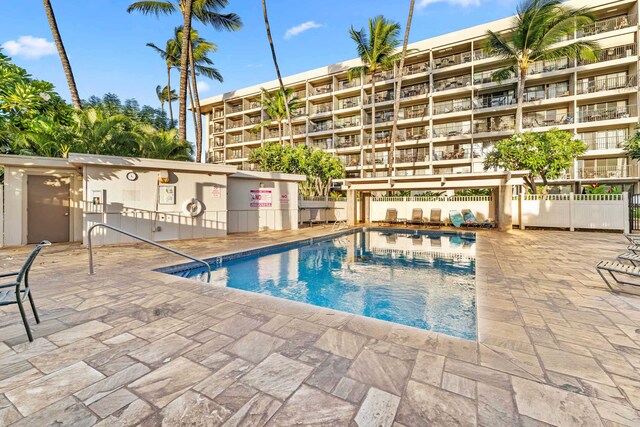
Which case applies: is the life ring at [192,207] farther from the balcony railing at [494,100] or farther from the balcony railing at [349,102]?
the balcony railing at [494,100]

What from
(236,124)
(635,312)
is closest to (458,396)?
(635,312)

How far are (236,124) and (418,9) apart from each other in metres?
25.5

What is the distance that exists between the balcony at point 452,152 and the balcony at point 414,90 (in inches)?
205

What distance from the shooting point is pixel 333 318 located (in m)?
2.99

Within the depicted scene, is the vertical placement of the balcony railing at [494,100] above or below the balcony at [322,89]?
below

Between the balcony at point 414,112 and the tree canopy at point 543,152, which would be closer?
the tree canopy at point 543,152

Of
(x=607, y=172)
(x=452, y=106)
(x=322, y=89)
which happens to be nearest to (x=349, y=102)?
(x=322, y=89)

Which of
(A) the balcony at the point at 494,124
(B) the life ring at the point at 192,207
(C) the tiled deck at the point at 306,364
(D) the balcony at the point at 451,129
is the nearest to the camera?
(C) the tiled deck at the point at 306,364

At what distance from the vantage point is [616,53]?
775 inches

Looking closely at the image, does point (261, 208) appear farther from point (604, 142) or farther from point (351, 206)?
point (604, 142)

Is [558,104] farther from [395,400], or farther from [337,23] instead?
[395,400]

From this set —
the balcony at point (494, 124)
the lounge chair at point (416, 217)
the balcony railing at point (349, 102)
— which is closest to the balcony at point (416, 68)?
the balcony railing at point (349, 102)

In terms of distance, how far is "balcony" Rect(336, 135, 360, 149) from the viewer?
28566 millimetres

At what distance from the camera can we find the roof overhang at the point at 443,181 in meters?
12.7
